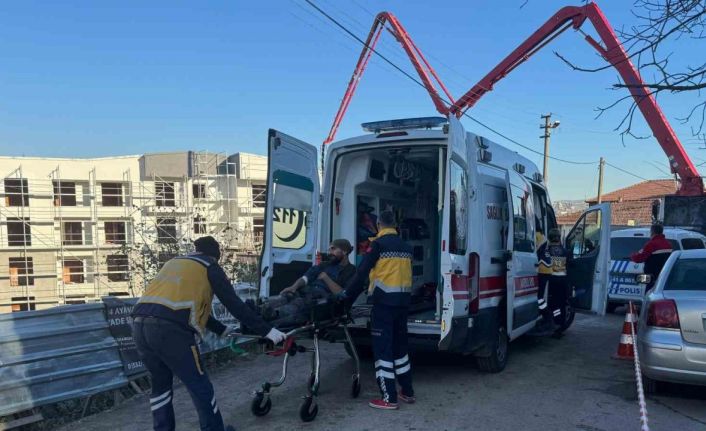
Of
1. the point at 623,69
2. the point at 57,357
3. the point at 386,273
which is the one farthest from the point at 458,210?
the point at 623,69

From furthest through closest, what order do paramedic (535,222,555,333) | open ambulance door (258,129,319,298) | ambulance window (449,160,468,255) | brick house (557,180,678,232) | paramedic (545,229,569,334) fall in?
brick house (557,180,678,232), paramedic (545,229,569,334), paramedic (535,222,555,333), open ambulance door (258,129,319,298), ambulance window (449,160,468,255)

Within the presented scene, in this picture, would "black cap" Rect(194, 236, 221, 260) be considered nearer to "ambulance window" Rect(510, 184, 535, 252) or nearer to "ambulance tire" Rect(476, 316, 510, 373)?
"ambulance tire" Rect(476, 316, 510, 373)

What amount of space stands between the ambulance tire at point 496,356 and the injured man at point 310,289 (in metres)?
1.83

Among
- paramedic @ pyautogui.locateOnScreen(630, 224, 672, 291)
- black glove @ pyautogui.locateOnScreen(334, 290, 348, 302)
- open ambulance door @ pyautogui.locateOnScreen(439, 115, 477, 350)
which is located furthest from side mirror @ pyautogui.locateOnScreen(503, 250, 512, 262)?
paramedic @ pyautogui.locateOnScreen(630, 224, 672, 291)

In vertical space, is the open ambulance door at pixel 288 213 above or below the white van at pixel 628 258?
above

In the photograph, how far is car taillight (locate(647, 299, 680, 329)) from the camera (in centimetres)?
495

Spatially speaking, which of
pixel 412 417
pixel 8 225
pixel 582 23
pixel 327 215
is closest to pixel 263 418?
pixel 412 417

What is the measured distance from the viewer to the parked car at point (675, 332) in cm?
479

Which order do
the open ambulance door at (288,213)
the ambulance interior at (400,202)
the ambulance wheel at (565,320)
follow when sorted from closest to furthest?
the open ambulance door at (288,213) < the ambulance interior at (400,202) < the ambulance wheel at (565,320)

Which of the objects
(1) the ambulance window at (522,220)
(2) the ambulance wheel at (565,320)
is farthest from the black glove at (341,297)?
(2) the ambulance wheel at (565,320)

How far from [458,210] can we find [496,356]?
76.5 inches

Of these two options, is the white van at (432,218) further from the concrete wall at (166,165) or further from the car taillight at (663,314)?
the concrete wall at (166,165)

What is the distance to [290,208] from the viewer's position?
5914mm

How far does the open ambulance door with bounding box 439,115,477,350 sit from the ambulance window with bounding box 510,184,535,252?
1.23 m
